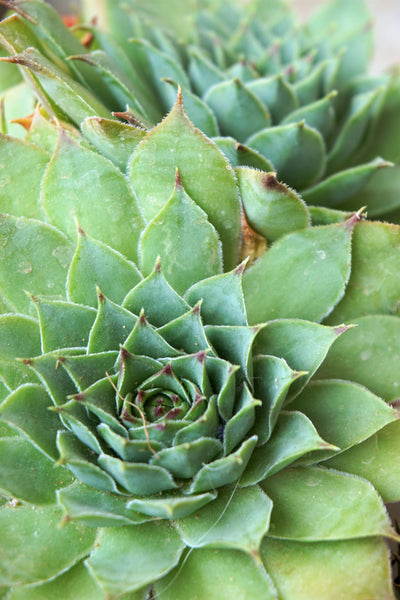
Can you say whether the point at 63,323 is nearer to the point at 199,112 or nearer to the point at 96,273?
the point at 96,273

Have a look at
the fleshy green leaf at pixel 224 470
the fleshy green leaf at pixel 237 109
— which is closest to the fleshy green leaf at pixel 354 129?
the fleshy green leaf at pixel 237 109

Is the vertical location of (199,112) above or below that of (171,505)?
above

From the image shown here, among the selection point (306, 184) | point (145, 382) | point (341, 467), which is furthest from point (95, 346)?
point (306, 184)

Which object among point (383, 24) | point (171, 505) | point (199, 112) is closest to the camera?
point (171, 505)

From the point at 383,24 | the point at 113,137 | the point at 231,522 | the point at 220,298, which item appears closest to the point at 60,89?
the point at 113,137

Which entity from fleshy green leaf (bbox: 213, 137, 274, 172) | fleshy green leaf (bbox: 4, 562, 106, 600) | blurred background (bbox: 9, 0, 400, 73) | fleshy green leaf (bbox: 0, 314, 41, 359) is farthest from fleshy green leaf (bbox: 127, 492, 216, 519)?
blurred background (bbox: 9, 0, 400, 73)

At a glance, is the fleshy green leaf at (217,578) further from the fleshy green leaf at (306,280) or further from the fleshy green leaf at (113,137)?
the fleshy green leaf at (113,137)

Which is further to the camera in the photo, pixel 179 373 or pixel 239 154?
pixel 239 154

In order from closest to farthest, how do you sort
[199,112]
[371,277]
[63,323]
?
[63,323]
[371,277]
[199,112]
